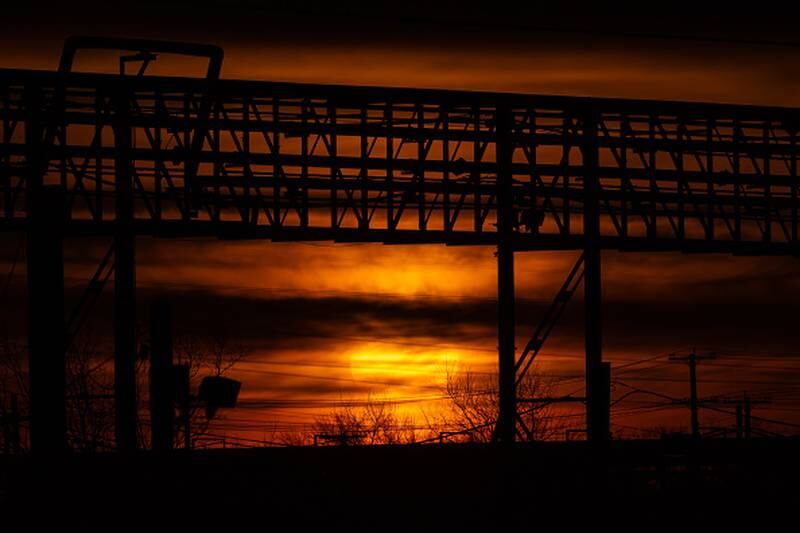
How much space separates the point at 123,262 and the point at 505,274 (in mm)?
7488

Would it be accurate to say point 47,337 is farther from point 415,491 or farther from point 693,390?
point 693,390

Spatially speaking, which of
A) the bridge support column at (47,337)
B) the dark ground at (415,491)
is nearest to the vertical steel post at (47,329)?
the bridge support column at (47,337)

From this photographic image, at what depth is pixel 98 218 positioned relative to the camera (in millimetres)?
26891

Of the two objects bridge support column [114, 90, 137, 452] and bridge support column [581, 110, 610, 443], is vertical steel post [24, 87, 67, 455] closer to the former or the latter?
bridge support column [114, 90, 137, 452]

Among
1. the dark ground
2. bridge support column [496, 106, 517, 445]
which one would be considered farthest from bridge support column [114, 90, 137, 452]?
bridge support column [496, 106, 517, 445]

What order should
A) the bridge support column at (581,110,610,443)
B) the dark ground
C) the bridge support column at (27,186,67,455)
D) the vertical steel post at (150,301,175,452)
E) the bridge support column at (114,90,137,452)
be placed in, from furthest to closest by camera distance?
the bridge support column at (581,110,610,443)
the bridge support column at (114,90,137,452)
the vertical steel post at (150,301,175,452)
the bridge support column at (27,186,67,455)
the dark ground

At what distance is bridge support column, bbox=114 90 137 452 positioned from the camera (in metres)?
26.3

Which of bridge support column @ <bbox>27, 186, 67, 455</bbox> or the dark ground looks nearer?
the dark ground

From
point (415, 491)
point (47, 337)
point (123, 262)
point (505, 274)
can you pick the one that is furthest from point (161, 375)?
point (505, 274)

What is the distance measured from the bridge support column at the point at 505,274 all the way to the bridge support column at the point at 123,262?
7.14 m

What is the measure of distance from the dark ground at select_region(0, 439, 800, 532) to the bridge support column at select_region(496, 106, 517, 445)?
21.1 feet

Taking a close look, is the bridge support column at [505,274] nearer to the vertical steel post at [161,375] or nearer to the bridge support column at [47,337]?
the vertical steel post at [161,375]

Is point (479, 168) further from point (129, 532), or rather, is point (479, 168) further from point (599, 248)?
point (129, 532)

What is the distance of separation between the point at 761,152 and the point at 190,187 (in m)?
12.2
